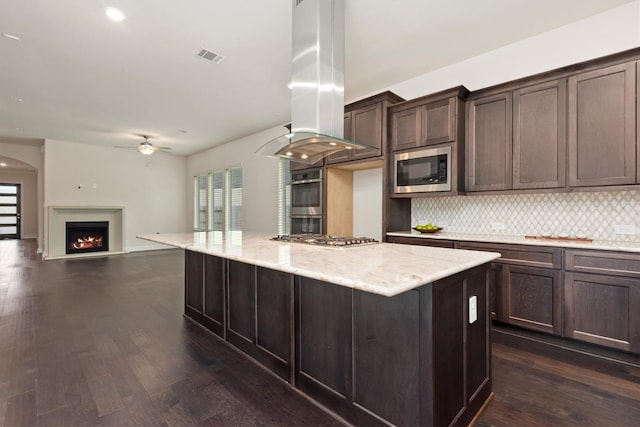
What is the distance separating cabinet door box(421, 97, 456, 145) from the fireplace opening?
810 cm

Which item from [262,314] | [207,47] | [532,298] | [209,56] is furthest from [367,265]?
[209,56]

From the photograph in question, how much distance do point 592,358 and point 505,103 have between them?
2284mm

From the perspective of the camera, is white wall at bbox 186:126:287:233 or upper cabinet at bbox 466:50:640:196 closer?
upper cabinet at bbox 466:50:640:196

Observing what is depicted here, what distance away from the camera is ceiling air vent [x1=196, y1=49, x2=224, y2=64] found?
10.7ft

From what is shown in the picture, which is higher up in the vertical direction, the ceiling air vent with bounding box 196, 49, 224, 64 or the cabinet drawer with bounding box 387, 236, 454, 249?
the ceiling air vent with bounding box 196, 49, 224, 64

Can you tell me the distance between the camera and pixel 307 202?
173 inches

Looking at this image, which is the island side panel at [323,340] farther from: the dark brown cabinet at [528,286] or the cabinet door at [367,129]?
the cabinet door at [367,129]

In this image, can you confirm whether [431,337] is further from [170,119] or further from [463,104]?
[170,119]

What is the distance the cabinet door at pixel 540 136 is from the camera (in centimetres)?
→ 266

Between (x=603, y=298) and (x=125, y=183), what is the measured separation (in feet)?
30.9

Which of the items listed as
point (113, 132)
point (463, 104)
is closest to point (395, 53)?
point (463, 104)

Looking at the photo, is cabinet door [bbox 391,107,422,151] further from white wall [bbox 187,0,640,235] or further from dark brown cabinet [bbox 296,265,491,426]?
dark brown cabinet [bbox 296,265,491,426]

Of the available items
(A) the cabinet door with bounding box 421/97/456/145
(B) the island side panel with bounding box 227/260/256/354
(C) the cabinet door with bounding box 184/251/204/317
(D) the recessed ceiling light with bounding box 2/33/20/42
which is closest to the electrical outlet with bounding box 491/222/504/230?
(A) the cabinet door with bounding box 421/97/456/145

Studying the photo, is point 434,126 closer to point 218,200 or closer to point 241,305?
point 241,305
